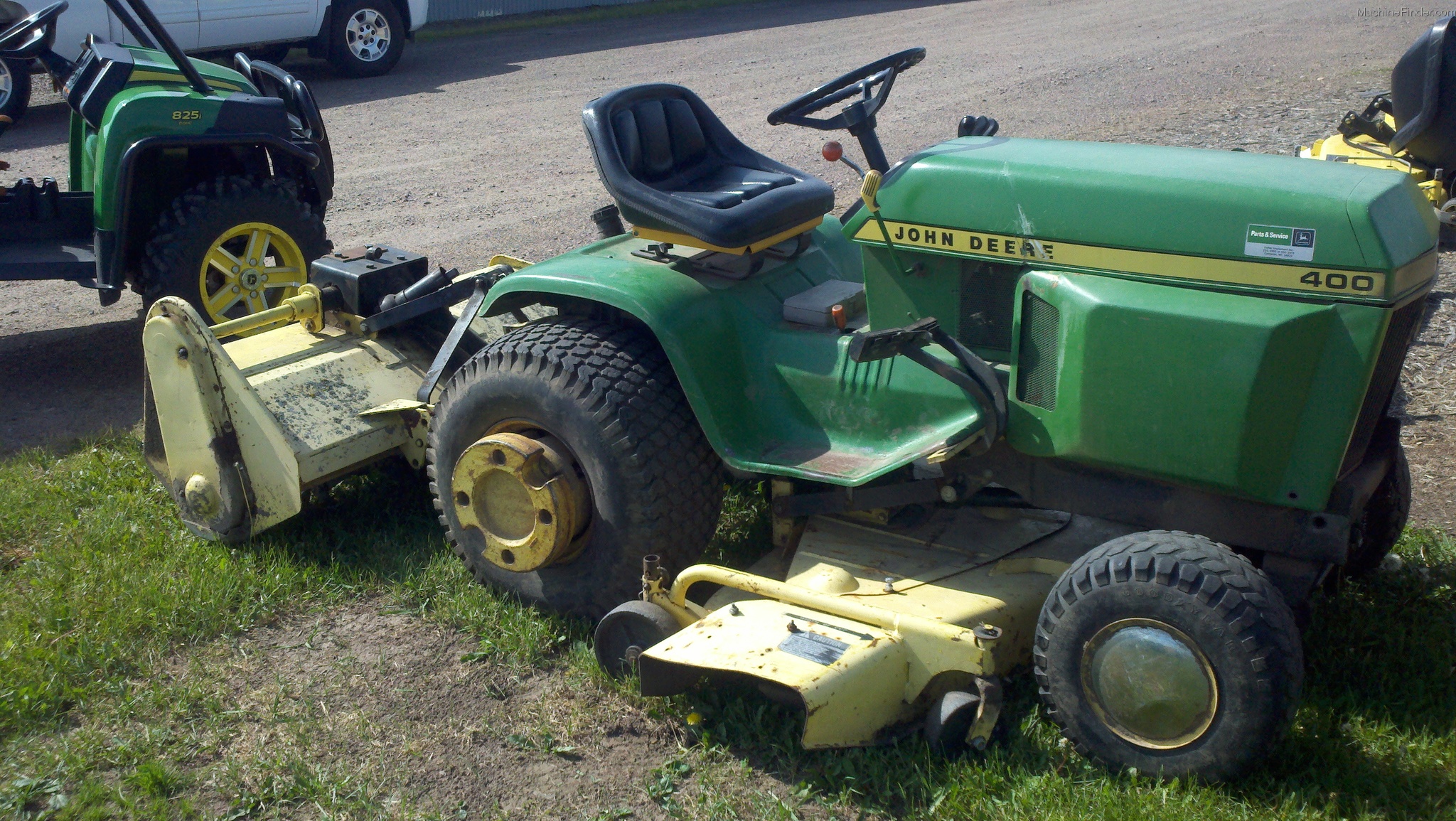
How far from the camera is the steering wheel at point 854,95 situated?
3.52 metres

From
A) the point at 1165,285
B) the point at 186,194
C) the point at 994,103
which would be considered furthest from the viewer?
the point at 994,103

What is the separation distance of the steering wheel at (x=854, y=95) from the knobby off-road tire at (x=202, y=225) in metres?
2.63

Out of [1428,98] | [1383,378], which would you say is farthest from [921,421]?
[1428,98]

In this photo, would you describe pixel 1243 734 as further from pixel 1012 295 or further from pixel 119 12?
pixel 119 12

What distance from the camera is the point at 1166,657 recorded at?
8.40 ft

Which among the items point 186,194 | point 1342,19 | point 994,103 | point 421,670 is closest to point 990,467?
point 421,670

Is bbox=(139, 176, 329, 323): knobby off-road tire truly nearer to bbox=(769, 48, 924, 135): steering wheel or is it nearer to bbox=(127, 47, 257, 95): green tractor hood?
bbox=(127, 47, 257, 95): green tractor hood

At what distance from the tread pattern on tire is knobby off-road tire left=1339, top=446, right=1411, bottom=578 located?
4349 mm

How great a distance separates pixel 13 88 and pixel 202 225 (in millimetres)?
6109

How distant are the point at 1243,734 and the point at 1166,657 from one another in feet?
0.68

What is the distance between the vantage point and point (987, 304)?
10.1ft

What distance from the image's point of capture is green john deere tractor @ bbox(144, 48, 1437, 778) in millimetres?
2574

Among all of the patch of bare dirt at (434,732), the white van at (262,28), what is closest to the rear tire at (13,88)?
the white van at (262,28)

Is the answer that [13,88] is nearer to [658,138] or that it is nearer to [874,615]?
[658,138]
